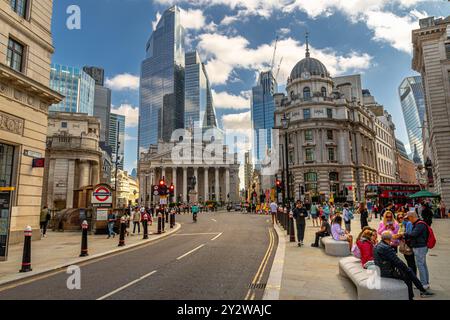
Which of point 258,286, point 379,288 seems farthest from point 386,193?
point 379,288

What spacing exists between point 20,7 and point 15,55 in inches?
117

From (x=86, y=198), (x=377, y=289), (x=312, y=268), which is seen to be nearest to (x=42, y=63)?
(x=86, y=198)

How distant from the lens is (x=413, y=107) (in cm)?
15088

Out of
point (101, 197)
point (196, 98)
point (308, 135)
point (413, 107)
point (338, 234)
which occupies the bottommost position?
point (338, 234)

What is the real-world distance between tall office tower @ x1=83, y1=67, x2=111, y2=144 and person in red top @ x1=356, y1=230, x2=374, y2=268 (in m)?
173

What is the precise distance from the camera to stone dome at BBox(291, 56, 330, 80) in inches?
2490

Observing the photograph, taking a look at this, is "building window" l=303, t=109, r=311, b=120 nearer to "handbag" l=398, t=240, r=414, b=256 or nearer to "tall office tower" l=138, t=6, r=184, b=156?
"handbag" l=398, t=240, r=414, b=256

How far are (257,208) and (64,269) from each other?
43.7m

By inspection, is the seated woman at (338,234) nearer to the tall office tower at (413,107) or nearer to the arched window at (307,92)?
the arched window at (307,92)

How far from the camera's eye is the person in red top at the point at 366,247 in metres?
6.68

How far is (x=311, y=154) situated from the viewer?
5722 cm

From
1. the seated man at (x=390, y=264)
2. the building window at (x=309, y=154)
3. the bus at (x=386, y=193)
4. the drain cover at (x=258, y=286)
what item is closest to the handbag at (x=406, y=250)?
the seated man at (x=390, y=264)

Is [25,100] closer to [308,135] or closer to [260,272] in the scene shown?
[260,272]
